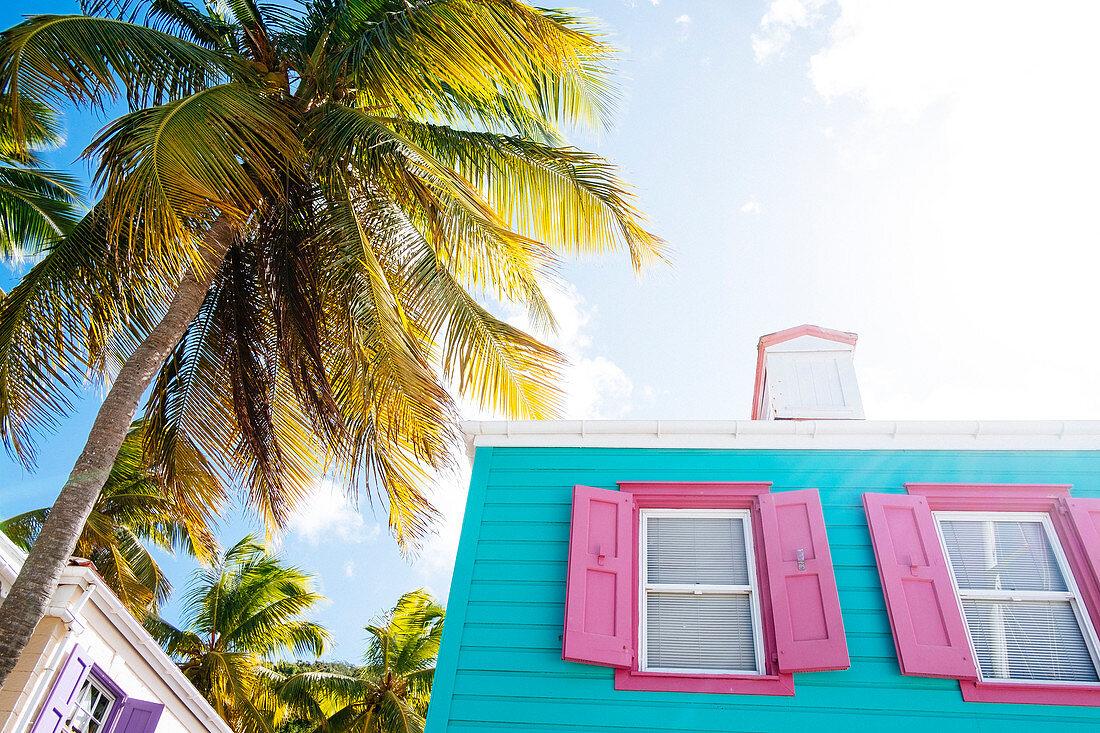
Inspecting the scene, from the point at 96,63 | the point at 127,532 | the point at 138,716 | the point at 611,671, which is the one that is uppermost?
the point at 127,532

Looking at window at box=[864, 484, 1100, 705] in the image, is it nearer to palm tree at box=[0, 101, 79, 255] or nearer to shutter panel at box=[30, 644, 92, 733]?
shutter panel at box=[30, 644, 92, 733]

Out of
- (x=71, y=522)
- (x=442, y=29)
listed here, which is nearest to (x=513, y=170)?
(x=442, y=29)

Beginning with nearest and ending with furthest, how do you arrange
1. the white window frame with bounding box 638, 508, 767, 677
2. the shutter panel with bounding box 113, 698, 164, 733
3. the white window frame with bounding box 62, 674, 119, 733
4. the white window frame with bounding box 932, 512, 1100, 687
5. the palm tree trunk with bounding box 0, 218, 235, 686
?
the palm tree trunk with bounding box 0, 218, 235, 686
the white window frame with bounding box 932, 512, 1100, 687
the white window frame with bounding box 638, 508, 767, 677
the white window frame with bounding box 62, 674, 119, 733
the shutter panel with bounding box 113, 698, 164, 733

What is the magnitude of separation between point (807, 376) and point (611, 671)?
356cm

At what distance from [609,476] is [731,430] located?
3.56 ft

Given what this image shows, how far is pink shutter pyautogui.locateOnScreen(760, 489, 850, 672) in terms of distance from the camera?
193 inches

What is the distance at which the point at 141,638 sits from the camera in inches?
330

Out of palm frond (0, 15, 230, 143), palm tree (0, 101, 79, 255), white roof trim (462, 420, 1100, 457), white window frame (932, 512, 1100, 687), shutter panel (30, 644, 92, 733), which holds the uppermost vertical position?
palm tree (0, 101, 79, 255)

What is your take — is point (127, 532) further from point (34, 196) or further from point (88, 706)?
point (34, 196)

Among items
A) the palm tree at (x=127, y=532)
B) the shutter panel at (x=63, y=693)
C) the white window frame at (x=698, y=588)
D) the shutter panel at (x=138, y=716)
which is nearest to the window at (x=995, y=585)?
the white window frame at (x=698, y=588)

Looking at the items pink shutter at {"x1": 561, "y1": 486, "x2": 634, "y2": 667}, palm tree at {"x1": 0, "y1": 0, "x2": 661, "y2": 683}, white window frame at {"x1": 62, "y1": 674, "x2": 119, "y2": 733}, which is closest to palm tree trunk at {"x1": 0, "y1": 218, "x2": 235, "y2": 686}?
palm tree at {"x1": 0, "y1": 0, "x2": 661, "y2": 683}

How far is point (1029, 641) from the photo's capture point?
16.9 feet

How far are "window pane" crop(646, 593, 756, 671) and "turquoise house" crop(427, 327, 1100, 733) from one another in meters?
0.01

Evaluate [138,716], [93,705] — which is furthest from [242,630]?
[93,705]
